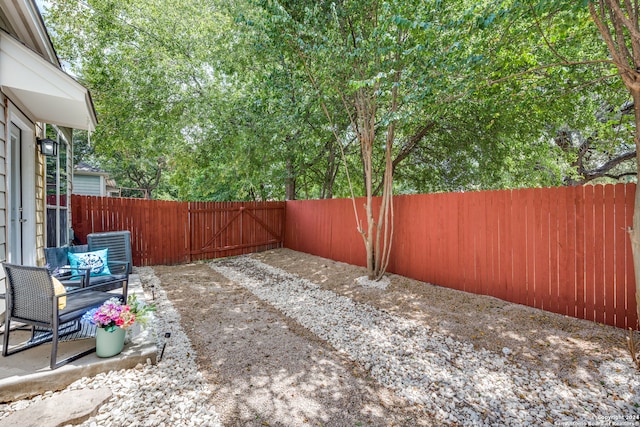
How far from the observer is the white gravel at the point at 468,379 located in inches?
78.8

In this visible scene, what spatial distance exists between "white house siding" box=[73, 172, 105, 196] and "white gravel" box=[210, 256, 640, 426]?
12.0m

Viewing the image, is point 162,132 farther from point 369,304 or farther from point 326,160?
point 369,304

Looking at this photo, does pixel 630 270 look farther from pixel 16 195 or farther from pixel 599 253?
pixel 16 195

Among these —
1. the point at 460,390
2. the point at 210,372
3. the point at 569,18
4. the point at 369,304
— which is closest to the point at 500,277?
the point at 369,304

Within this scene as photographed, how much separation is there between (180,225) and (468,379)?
22.2 ft

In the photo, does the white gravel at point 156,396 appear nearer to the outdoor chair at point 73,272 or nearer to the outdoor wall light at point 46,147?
the outdoor chair at point 73,272

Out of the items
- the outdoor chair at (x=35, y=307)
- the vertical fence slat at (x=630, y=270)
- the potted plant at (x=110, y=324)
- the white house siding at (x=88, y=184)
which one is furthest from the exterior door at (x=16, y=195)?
the white house siding at (x=88, y=184)

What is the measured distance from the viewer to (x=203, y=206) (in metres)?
7.79

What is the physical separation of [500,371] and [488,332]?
773 mm

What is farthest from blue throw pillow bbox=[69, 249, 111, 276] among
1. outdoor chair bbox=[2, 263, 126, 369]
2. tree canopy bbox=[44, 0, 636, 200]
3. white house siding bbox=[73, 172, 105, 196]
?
white house siding bbox=[73, 172, 105, 196]

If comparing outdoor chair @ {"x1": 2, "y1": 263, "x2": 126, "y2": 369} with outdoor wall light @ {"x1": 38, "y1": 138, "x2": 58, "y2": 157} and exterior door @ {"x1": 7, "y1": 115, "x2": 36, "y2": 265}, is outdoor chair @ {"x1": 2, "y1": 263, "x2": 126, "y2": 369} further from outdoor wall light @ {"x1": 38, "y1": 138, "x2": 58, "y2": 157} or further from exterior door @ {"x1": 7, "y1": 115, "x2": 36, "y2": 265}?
outdoor wall light @ {"x1": 38, "y1": 138, "x2": 58, "y2": 157}

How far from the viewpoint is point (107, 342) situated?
2.37 meters

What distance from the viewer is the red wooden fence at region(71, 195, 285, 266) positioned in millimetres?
6457

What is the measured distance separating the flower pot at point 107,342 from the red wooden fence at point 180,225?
4.99 metres
